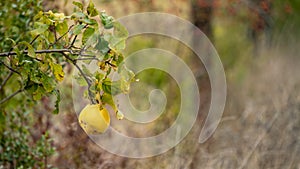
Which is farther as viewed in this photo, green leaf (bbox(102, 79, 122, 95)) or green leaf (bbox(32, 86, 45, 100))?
green leaf (bbox(32, 86, 45, 100))

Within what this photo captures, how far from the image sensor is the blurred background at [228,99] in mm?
3918

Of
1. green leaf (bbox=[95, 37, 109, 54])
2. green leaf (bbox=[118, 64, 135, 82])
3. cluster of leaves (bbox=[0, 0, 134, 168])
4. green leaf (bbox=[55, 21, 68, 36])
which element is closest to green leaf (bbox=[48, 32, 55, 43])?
cluster of leaves (bbox=[0, 0, 134, 168])

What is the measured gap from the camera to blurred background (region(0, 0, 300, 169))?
12.9ft

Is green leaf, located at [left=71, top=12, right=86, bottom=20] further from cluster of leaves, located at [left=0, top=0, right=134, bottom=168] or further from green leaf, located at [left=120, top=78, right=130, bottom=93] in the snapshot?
green leaf, located at [left=120, top=78, right=130, bottom=93]

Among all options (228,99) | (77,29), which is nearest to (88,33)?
(77,29)

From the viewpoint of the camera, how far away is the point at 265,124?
4.52 meters

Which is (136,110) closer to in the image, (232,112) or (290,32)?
(232,112)

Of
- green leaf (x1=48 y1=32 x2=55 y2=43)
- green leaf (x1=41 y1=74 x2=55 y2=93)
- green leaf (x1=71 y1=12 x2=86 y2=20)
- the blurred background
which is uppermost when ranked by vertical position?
the blurred background

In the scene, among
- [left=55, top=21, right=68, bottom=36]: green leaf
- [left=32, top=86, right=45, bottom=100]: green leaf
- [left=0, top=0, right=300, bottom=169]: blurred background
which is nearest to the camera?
[left=55, top=21, right=68, bottom=36]: green leaf

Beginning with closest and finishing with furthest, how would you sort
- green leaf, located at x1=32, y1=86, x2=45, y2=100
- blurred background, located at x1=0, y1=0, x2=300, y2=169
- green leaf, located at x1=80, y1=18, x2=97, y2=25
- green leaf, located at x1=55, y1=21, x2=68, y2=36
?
green leaf, located at x1=80, y1=18, x2=97, y2=25, green leaf, located at x1=55, y1=21, x2=68, y2=36, green leaf, located at x1=32, y1=86, x2=45, y2=100, blurred background, located at x1=0, y1=0, x2=300, y2=169

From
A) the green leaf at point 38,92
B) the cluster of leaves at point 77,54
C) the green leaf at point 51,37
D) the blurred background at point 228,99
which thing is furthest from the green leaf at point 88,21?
the blurred background at point 228,99

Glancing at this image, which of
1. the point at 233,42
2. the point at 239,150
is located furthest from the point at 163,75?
the point at 239,150

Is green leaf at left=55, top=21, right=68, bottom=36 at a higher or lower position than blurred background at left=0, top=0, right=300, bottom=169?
lower

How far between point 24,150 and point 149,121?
148cm
